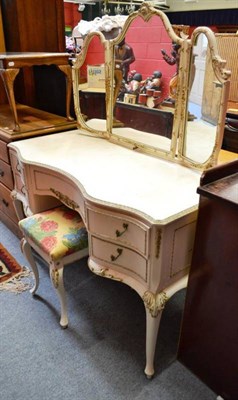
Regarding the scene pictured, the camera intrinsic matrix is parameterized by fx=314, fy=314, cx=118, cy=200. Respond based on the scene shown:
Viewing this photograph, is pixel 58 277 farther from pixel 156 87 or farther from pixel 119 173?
pixel 156 87

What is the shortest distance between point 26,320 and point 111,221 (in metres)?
0.79

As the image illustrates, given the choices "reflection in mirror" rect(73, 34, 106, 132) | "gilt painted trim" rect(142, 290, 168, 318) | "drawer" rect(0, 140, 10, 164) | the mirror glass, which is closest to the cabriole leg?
"gilt painted trim" rect(142, 290, 168, 318)

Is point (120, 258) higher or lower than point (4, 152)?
lower

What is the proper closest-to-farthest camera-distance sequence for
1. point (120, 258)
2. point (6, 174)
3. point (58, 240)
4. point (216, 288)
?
point (216, 288), point (120, 258), point (58, 240), point (6, 174)

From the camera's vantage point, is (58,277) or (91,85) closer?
(58,277)

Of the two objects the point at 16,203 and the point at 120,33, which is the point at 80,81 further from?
the point at 16,203

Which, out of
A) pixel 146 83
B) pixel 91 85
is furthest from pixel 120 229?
pixel 91 85

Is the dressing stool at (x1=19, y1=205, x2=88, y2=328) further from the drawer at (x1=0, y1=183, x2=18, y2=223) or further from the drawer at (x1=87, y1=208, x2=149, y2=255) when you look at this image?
the drawer at (x1=0, y1=183, x2=18, y2=223)

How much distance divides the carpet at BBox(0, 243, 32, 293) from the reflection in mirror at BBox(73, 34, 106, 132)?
2.95ft

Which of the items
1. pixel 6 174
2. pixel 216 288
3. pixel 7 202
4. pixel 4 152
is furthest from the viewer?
pixel 7 202

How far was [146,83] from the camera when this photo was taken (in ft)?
4.44

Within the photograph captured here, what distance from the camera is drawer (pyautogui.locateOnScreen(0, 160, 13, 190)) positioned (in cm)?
177

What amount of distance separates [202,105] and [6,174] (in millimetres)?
1193

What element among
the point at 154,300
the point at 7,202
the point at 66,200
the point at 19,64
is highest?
the point at 19,64
